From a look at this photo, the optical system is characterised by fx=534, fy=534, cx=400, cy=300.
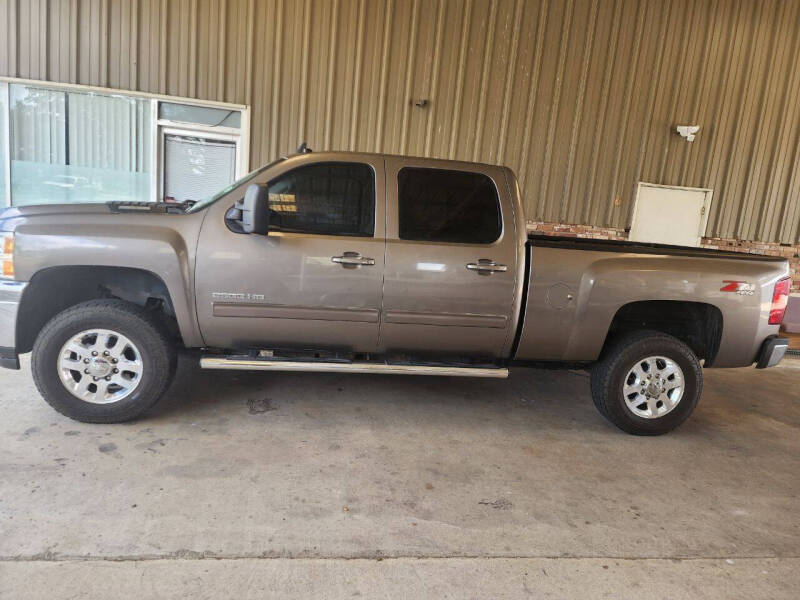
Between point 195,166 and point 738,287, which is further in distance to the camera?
point 195,166

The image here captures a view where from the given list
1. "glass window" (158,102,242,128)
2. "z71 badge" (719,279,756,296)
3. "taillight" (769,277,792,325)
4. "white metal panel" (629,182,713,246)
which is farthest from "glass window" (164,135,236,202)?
"taillight" (769,277,792,325)

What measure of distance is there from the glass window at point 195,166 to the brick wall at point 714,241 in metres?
5.10

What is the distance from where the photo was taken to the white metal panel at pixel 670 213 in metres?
9.47

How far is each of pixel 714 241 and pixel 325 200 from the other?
8571 mm

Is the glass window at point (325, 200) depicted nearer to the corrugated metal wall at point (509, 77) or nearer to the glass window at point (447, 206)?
the glass window at point (447, 206)

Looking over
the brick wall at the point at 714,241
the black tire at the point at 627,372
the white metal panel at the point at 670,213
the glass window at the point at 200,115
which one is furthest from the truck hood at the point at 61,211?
the white metal panel at the point at 670,213

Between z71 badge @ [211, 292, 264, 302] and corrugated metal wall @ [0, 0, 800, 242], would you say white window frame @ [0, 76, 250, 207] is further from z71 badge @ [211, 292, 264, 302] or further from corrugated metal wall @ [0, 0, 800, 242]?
z71 badge @ [211, 292, 264, 302]

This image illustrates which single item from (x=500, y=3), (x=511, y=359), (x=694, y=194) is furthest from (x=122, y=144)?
(x=694, y=194)

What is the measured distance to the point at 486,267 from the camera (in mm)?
4016

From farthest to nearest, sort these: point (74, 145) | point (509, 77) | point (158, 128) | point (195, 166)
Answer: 1. point (509, 77)
2. point (195, 166)
3. point (158, 128)
4. point (74, 145)

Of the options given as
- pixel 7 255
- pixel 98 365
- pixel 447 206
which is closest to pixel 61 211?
pixel 7 255

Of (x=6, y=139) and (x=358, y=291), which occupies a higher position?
(x=6, y=139)

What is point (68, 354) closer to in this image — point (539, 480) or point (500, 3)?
point (539, 480)

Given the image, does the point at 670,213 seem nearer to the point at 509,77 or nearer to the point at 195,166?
the point at 509,77
